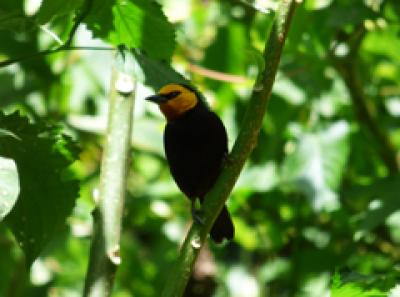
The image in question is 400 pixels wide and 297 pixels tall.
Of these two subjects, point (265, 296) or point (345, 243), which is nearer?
point (345, 243)

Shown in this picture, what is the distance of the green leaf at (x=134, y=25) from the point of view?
5.81 ft

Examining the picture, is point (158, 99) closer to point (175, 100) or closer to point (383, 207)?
point (175, 100)

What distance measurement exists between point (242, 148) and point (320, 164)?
1365 millimetres

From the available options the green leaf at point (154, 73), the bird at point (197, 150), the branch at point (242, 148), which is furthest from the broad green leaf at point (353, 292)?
the bird at point (197, 150)

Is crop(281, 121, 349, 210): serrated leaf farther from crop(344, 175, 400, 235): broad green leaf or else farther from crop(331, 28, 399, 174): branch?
crop(344, 175, 400, 235): broad green leaf

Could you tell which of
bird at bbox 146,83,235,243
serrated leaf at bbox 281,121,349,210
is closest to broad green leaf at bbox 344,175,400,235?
serrated leaf at bbox 281,121,349,210

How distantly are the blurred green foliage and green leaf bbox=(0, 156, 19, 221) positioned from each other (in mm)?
1125

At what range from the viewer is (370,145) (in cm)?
328

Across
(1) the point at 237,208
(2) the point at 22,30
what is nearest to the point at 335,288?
(2) the point at 22,30

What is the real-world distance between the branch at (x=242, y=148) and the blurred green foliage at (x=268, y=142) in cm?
76

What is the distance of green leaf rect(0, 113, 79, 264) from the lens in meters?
1.67

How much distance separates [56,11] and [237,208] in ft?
5.94

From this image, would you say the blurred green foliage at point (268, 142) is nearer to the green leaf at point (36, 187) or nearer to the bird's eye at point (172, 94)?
the bird's eye at point (172, 94)

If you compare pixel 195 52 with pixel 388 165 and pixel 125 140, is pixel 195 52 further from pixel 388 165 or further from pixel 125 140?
pixel 125 140
